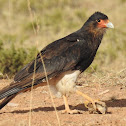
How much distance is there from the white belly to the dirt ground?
0.35m

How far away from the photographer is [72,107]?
253 inches

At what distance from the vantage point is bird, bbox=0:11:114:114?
5809mm

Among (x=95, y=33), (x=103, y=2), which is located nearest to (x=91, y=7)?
(x=103, y=2)

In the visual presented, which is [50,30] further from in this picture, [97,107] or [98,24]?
[97,107]

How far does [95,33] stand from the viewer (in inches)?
248

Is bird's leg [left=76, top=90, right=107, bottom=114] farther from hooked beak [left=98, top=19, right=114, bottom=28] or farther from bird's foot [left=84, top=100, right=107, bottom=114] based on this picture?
hooked beak [left=98, top=19, right=114, bottom=28]

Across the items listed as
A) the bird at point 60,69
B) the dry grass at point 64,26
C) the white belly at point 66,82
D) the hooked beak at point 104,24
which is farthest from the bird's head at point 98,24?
the dry grass at point 64,26

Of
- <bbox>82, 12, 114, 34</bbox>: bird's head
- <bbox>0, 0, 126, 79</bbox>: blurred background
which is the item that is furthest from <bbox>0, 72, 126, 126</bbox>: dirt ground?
<bbox>82, 12, 114, 34</bbox>: bird's head

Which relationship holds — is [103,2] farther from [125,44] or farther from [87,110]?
[87,110]

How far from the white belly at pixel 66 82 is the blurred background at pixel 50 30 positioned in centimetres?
230

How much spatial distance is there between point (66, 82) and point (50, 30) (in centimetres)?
794

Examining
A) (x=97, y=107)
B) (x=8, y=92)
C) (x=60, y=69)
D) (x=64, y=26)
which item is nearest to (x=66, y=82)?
(x=60, y=69)

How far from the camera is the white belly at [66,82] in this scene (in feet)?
19.2

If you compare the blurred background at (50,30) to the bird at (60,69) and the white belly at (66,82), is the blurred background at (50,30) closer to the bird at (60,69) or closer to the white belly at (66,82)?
the bird at (60,69)
